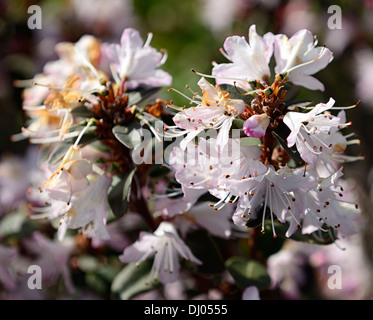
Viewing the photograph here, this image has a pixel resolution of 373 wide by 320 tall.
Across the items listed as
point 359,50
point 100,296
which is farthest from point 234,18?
point 100,296

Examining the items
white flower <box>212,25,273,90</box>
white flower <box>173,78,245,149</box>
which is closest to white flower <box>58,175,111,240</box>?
white flower <box>173,78,245,149</box>

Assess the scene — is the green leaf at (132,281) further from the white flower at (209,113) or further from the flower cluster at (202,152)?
the white flower at (209,113)

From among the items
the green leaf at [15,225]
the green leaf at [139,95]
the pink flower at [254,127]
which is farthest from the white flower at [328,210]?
the green leaf at [15,225]

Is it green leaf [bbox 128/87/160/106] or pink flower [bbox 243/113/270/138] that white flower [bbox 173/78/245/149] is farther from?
green leaf [bbox 128/87/160/106]

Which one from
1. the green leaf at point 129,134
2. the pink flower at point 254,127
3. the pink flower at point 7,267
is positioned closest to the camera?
the pink flower at point 254,127

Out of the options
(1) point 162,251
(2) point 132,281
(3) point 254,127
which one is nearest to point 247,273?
(1) point 162,251
